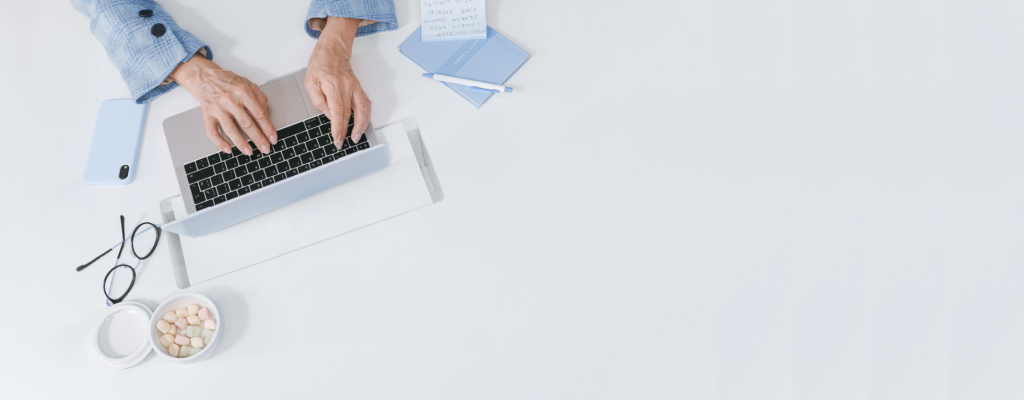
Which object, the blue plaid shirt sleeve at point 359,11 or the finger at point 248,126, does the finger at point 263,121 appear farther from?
the blue plaid shirt sleeve at point 359,11

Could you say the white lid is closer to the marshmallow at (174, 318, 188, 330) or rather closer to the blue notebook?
the marshmallow at (174, 318, 188, 330)

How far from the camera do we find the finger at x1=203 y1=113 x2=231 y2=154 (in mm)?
760

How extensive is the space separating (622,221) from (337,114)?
0.48 meters

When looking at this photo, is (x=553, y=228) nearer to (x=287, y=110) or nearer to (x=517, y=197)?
(x=517, y=197)

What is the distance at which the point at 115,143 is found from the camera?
805mm

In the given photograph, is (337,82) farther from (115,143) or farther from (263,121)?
(115,143)

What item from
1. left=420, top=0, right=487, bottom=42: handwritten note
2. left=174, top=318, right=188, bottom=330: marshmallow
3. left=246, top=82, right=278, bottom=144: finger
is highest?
left=420, top=0, right=487, bottom=42: handwritten note

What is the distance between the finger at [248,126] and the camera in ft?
2.46

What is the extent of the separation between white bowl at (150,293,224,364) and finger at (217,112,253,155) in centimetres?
23

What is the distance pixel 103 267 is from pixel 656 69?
960 millimetres

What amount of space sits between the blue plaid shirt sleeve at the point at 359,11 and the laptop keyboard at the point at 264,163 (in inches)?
7.6

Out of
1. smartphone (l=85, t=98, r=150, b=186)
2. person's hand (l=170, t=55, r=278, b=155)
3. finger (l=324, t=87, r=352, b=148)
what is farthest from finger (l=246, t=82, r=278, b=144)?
smartphone (l=85, t=98, r=150, b=186)

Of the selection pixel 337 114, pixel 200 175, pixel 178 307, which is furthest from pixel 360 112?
pixel 178 307

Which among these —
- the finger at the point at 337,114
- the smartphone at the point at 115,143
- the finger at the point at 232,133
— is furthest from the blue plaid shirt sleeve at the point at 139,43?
the finger at the point at 337,114
